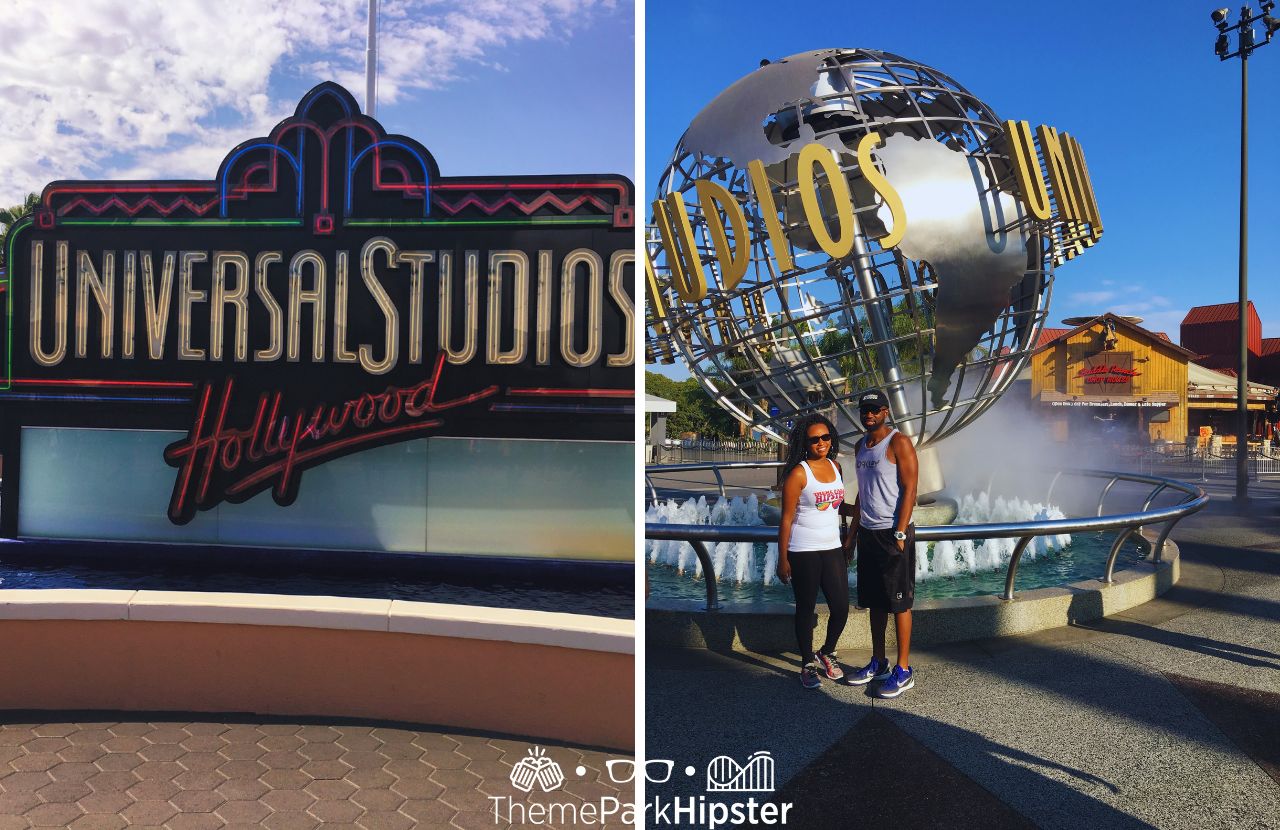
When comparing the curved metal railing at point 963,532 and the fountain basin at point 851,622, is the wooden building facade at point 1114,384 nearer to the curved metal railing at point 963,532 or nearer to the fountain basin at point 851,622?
the curved metal railing at point 963,532

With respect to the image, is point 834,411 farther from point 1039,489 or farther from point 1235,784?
point 1039,489

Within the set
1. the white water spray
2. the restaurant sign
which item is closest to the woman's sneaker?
the white water spray

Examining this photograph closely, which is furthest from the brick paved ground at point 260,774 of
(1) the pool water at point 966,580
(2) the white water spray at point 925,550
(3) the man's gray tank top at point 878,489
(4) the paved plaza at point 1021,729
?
(2) the white water spray at point 925,550

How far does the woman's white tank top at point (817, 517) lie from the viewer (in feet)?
13.5

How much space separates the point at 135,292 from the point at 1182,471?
90.6 feet

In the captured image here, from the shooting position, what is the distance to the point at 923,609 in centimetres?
509

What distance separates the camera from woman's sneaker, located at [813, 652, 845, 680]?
445 cm

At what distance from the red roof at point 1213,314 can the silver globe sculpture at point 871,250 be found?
47.8 meters

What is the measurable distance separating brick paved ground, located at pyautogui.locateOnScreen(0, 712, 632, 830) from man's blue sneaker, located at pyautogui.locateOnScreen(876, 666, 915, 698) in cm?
145

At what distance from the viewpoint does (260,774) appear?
3898 millimetres

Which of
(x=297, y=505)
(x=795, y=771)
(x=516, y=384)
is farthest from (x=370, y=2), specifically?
(x=795, y=771)

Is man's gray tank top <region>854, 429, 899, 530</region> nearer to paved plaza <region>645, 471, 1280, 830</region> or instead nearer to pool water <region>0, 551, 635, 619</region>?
paved plaza <region>645, 471, 1280, 830</region>

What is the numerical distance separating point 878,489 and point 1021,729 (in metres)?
1.31

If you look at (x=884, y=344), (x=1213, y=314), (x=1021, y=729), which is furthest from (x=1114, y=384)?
(x=1021, y=729)
